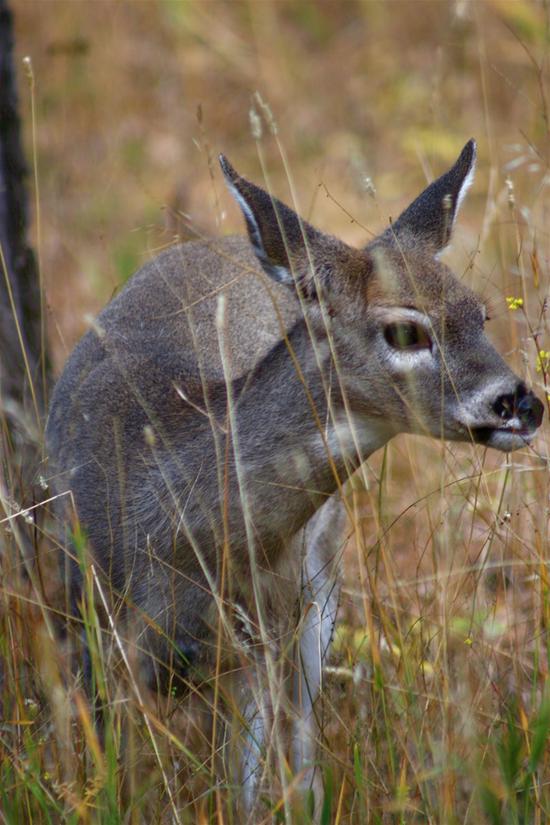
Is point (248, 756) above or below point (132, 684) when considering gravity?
below

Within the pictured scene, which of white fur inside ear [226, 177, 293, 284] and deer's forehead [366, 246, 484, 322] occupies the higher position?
white fur inside ear [226, 177, 293, 284]

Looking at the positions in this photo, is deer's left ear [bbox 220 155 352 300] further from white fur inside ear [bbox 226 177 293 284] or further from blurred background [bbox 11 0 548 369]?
blurred background [bbox 11 0 548 369]

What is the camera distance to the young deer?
3.80 metres

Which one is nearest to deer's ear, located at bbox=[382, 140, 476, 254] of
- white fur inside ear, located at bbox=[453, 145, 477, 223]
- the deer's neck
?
white fur inside ear, located at bbox=[453, 145, 477, 223]

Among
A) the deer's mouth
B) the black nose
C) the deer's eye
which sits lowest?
the deer's mouth

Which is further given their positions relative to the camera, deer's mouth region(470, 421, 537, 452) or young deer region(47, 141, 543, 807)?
young deer region(47, 141, 543, 807)

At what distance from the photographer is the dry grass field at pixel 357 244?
10.6 ft

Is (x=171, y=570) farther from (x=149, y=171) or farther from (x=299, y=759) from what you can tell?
(x=149, y=171)

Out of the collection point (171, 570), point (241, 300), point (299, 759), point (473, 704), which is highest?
point (241, 300)

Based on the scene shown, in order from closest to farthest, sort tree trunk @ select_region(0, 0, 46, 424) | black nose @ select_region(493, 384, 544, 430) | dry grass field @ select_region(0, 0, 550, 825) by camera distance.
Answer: dry grass field @ select_region(0, 0, 550, 825), black nose @ select_region(493, 384, 544, 430), tree trunk @ select_region(0, 0, 46, 424)

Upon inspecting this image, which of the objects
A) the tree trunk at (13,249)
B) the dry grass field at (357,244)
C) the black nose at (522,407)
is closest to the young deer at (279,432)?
the black nose at (522,407)

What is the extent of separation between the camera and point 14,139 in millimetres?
5602

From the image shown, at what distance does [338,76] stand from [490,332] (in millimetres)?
4249

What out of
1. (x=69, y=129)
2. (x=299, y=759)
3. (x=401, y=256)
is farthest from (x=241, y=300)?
(x=69, y=129)
